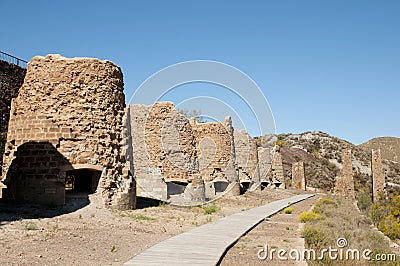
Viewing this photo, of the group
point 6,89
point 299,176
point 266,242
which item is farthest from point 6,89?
point 299,176

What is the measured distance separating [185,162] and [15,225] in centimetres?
1072

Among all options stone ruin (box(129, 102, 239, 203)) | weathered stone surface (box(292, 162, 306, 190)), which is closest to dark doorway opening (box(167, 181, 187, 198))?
stone ruin (box(129, 102, 239, 203))

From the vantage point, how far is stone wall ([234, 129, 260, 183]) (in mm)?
27969

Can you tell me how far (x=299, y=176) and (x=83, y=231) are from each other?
3049 centimetres

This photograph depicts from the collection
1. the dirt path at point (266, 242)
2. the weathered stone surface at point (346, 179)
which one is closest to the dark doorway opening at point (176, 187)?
the dirt path at point (266, 242)

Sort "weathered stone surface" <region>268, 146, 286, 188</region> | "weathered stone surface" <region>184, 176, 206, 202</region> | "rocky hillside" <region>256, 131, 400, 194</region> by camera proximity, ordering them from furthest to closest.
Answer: "rocky hillside" <region>256, 131, 400, 194</region>, "weathered stone surface" <region>268, 146, 286, 188</region>, "weathered stone surface" <region>184, 176, 206, 202</region>

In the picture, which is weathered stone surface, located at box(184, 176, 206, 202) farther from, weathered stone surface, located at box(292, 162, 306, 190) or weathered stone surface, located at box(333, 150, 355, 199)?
weathered stone surface, located at box(292, 162, 306, 190)

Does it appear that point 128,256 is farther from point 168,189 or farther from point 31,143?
point 168,189

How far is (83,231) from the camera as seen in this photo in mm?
9953

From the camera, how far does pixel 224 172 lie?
24.1 meters

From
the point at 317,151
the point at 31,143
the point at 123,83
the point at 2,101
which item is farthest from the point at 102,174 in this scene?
the point at 317,151

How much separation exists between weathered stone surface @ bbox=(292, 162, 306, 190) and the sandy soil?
23.9 metres

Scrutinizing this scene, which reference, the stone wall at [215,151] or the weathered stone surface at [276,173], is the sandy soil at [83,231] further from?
the weathered stone surface at [276,173]

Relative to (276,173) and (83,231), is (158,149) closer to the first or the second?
(83,231)
